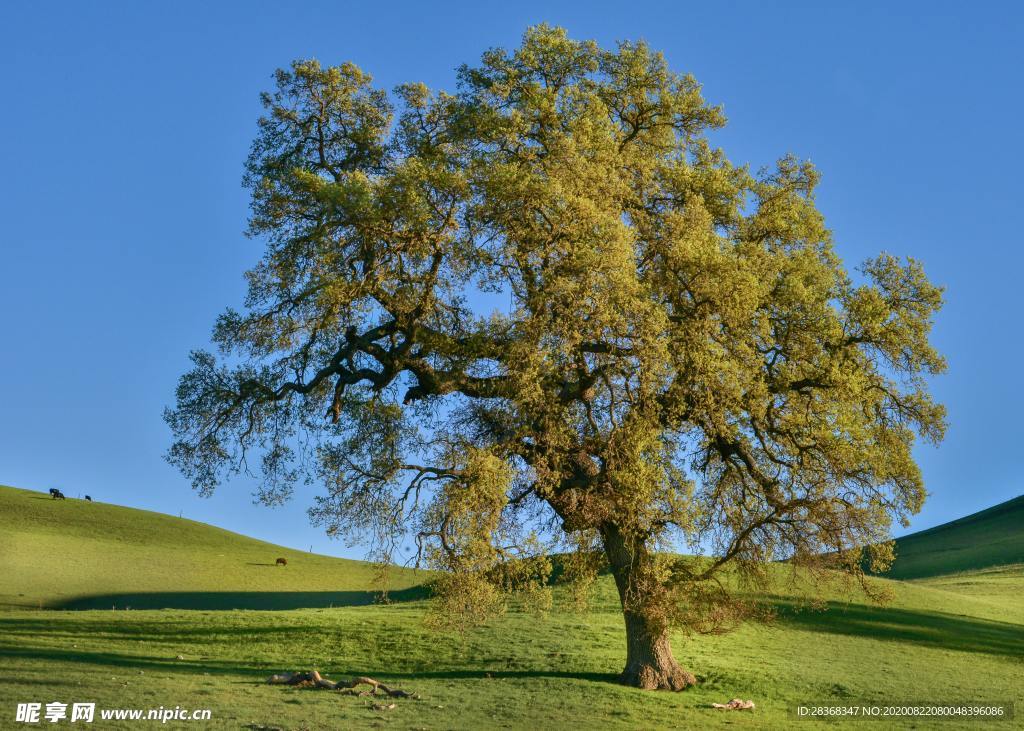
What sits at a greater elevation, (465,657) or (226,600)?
(226,600)

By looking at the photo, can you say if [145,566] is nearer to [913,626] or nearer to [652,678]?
[652,678]

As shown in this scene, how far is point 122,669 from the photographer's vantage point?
1093 inches

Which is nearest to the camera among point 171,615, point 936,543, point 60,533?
point 171,615

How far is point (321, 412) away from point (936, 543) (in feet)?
244

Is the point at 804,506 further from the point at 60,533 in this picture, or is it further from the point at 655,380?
the point at 60,533

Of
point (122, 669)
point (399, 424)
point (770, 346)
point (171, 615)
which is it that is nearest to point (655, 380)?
point (770, 346)

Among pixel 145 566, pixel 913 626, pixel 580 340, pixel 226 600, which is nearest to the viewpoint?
pixel 580 340

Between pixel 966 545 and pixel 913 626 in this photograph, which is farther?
pixel 966 545

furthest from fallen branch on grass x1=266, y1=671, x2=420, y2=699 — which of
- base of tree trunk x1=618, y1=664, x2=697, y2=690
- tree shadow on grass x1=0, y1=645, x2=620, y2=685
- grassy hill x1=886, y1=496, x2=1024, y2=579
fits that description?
grassy hill x1=886, y1=496, x2=1024, y2=579

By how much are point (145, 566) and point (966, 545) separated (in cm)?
6545

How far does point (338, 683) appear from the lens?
2655 cm

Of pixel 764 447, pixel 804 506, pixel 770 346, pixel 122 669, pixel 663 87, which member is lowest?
pixel 122 669

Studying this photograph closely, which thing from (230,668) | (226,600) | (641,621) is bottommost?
(230,668)

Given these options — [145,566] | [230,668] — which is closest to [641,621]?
[230,668]
